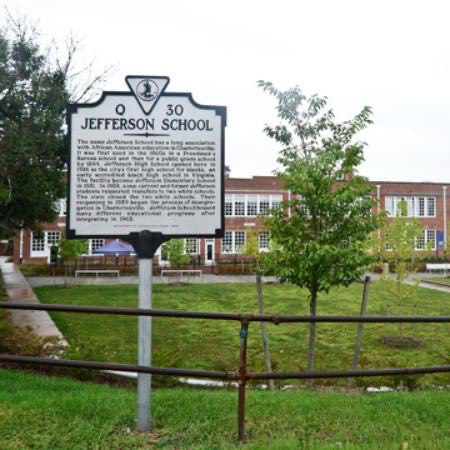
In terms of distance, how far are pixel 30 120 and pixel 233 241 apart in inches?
1214

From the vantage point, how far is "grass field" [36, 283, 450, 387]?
931 cm

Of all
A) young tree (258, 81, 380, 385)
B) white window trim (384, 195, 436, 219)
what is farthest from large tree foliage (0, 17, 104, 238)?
white window trim (384, 195, 436, 219)

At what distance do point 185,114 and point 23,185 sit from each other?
42.1 feet

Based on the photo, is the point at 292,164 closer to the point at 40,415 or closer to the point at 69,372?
the point at 69,372

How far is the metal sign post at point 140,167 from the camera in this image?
4.17m

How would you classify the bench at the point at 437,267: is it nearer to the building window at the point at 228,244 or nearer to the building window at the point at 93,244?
the building window at the point at 228,244

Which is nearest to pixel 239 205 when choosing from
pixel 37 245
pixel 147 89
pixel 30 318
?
pixel 37 245

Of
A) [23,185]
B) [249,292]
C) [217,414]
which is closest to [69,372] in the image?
[217,414]

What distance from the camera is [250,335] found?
41.1 ft

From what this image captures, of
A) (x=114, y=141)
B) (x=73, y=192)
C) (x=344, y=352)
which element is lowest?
(x=344, y=352)

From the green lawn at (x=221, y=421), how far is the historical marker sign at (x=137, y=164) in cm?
165

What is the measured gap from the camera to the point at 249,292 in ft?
74.7

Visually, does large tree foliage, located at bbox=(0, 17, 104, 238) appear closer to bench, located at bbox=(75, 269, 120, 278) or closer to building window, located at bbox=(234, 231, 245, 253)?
bench, located at bbox=(75, 269, 120, 278)

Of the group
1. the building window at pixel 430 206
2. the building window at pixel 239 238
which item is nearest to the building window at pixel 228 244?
the building window at pixel 239 238
